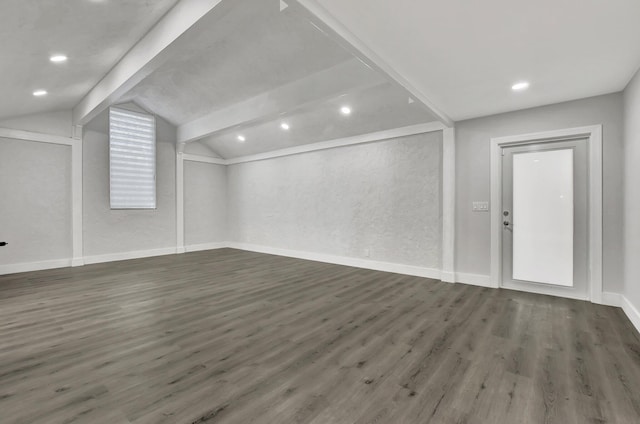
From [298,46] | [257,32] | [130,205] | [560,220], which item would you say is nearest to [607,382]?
[560,220]

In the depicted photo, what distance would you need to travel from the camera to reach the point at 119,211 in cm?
674

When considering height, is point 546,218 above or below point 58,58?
below

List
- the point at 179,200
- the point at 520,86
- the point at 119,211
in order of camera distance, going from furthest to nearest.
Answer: the point at 179,200 → the point at 119,211 → the point at 520,86

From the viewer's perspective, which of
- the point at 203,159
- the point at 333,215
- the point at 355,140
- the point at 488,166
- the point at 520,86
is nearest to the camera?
the point at 520,86

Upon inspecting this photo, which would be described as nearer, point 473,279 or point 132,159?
point 473,279

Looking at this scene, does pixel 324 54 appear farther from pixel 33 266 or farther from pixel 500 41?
pixel 33 266

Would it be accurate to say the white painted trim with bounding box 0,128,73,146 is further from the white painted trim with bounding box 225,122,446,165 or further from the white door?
the white door

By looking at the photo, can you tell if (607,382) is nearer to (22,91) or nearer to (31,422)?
(31,422)

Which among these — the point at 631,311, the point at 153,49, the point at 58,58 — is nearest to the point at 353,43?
the point at 153,49

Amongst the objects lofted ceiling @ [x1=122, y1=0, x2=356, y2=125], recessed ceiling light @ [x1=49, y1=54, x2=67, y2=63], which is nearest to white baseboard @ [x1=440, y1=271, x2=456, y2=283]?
lofted ceiling @ [x1=122, y1=0, x2=356, y2=125]

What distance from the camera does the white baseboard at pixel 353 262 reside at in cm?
511

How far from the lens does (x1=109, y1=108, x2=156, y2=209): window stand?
6596 millimetres

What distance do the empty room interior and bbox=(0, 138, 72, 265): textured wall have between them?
38mm

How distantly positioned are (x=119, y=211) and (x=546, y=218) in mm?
8249
